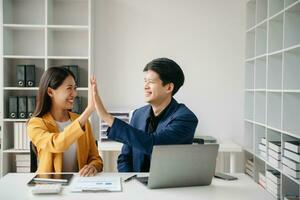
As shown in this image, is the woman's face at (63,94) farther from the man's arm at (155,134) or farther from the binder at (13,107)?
the binder at (13,107)

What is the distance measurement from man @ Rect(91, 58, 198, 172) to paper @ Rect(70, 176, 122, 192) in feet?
0.67

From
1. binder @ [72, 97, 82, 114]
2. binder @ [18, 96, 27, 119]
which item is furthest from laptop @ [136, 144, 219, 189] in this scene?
binder @ [18, 96, 27, 119]

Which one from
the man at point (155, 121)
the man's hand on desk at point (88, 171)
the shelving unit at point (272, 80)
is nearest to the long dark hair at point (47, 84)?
the man at point (155, 121)

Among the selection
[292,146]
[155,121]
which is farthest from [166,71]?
[292,146]

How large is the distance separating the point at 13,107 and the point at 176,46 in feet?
6.14

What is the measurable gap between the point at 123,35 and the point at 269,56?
5.30 feet

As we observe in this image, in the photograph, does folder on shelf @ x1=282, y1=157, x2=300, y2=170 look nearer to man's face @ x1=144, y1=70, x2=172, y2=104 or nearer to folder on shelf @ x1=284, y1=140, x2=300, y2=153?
folder on shelf @ x1=284, y1=140, x2=300, y2=153

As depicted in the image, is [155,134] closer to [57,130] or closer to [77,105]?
[57,130]

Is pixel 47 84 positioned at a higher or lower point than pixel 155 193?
higher

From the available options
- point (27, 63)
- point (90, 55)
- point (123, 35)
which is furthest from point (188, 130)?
point (27, 63)

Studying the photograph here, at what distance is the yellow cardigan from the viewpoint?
1812 millimetres

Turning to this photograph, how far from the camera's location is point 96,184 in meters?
1.61

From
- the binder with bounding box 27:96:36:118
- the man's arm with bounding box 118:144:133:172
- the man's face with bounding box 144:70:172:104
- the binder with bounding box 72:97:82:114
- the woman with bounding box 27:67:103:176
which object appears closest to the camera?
the woman with bounding box 27:67:103:176

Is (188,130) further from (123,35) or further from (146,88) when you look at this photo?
(123,35)
